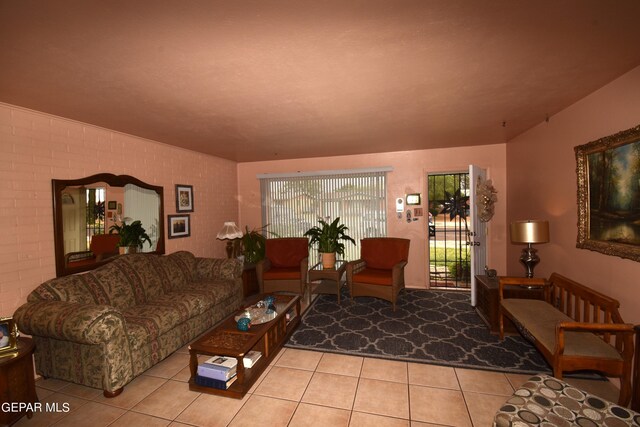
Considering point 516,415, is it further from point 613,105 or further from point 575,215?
point 613,105

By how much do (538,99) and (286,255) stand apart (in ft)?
13.9

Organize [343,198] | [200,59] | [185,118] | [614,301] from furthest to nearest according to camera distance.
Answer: [343,198]
[185,118]
[614,301]
[200,59]

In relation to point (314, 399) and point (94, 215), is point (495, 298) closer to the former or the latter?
point (314, 399)

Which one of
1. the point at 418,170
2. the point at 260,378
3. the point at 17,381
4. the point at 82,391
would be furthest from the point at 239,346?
the point at 418,170

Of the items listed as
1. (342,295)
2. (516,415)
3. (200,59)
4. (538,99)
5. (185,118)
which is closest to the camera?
(516,415)

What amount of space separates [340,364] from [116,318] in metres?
2.14

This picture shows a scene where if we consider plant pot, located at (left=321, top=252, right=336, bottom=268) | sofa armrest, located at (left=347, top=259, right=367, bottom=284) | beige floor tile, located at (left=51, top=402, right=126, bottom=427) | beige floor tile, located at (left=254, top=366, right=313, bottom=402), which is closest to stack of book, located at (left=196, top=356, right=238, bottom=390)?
beige floor tile, located at (left=254, top=366, right=313, bottom=402)

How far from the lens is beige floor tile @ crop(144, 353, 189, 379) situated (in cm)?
279

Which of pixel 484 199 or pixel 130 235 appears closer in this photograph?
pixel 130 235

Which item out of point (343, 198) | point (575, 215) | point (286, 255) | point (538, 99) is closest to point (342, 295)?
point (286, 255)

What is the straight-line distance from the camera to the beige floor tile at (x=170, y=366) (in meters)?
2.79

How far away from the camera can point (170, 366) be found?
291 cm

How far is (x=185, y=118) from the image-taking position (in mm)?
3217

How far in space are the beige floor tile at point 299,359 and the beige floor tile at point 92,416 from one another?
1393 millimetres
